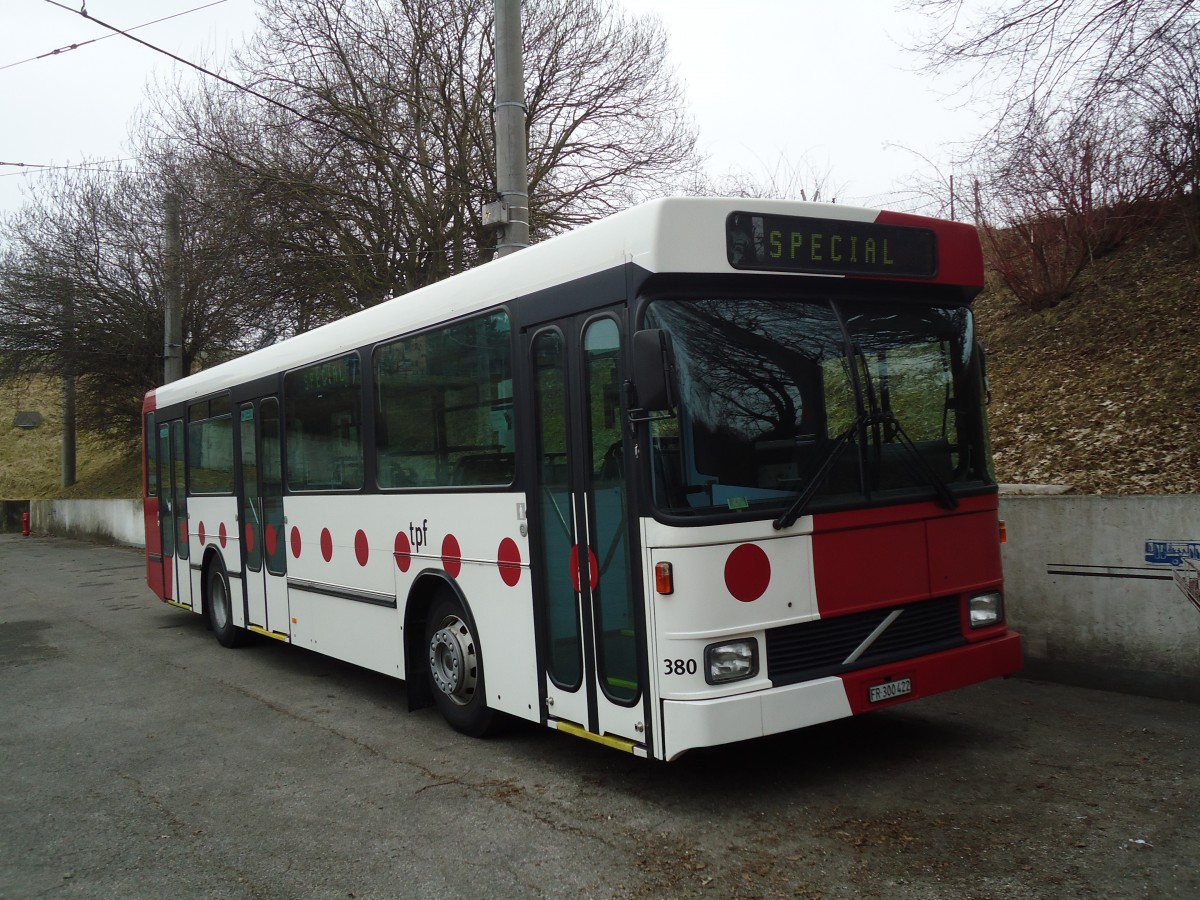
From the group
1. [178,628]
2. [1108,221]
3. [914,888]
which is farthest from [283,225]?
[914,888]

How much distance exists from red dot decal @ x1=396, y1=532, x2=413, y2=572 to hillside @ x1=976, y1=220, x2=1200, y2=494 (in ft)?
21.8

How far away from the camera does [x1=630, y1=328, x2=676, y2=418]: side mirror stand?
4789 millimetres

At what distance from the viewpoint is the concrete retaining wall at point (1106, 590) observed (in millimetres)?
7000

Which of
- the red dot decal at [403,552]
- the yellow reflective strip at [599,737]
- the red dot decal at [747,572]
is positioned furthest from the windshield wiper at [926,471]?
the red dot decal at [403,552]

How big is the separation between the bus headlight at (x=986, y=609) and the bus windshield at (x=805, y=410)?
62 cm

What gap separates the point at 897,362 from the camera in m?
5.72

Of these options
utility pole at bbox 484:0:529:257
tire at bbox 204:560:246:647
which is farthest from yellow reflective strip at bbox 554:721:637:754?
tire at bbox 204:560:246:647

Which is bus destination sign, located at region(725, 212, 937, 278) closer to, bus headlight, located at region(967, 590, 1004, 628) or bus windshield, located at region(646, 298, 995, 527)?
bus windshield, located at region(646, 298, 995, 527)

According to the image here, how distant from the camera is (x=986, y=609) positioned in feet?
19.4

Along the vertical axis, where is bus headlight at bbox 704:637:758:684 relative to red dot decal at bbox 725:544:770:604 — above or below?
below

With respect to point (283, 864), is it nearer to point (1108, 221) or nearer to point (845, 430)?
point (845, 430)

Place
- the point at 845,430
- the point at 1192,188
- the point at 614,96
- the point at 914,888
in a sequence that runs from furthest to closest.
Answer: the point at 614,96 → the point at 1192,188 → the point at 845,430 → the point at 914,888

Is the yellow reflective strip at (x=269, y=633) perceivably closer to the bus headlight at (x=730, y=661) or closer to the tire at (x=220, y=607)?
the tire at (x=220, y=607)

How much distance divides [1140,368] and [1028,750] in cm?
800
